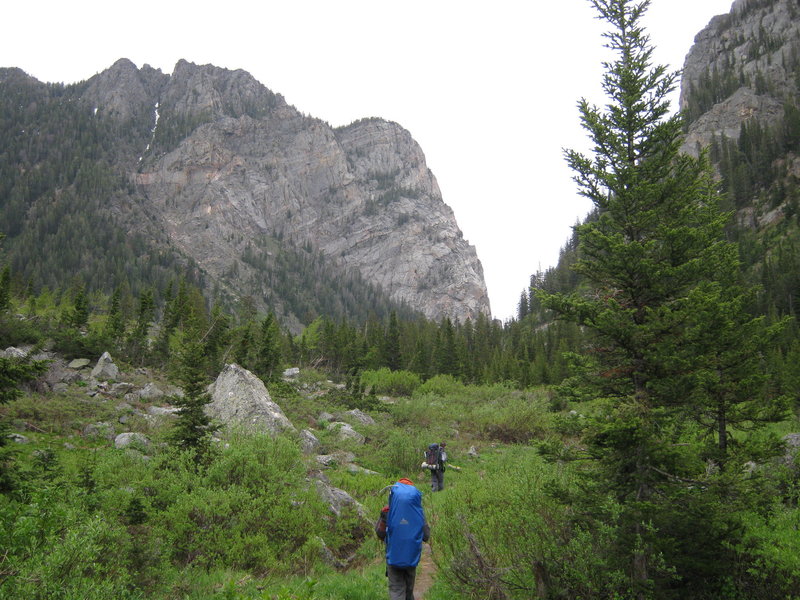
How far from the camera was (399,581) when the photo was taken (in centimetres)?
639

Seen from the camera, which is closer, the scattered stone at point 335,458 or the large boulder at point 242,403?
the scattered stone at point 335,458

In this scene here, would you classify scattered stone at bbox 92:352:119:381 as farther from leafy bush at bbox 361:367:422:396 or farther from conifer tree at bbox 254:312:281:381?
leafy bush at bbox 361:367:422:396

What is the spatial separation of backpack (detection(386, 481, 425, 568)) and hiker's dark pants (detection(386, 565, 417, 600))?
15 centimetres

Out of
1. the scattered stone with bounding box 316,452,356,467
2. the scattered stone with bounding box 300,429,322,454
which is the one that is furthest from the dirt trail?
the scattered stone with bounding box 300,429,322,454

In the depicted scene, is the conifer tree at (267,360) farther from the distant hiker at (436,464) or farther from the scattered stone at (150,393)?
the distant hiker at (436,464)

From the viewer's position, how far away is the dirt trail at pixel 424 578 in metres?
8.30

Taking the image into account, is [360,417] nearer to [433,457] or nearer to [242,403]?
[242,403]

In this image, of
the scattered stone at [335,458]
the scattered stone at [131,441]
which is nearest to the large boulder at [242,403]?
the scattered stone at [335,458]

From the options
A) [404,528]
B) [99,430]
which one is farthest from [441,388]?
[404,528]

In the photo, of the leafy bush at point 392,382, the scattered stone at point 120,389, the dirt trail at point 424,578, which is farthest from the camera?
the leafy bush at point 392,382

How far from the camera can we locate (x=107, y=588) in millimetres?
4887

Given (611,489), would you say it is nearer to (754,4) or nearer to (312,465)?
(312,465)

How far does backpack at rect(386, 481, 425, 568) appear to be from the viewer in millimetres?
6250

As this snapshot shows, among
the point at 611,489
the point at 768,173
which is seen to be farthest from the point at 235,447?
the point at 768,173
